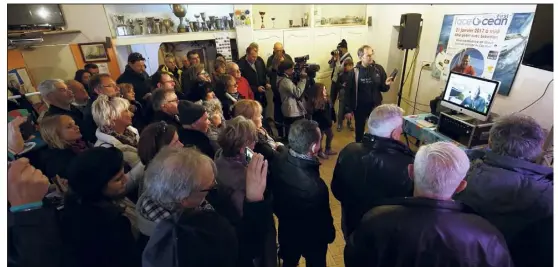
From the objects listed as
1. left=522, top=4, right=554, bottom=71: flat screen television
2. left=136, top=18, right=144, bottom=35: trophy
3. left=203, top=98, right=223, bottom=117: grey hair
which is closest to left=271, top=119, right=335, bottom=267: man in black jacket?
left=203, top=98, right=223, bottom=117: grey hair

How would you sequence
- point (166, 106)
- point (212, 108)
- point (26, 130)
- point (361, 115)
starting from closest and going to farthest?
point (26, 130)
point (166, 106)
point (212, 108)
point (361, 115)

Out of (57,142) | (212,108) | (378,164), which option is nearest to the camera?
(378,164)

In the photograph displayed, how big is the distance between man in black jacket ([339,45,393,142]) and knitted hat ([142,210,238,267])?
2869mm

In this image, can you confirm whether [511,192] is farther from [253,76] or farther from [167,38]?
[167,38]

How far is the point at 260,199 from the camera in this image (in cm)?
123

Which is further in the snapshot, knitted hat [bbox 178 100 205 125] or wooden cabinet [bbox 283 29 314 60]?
wooden cabinet [bbox 283 29 314 60]

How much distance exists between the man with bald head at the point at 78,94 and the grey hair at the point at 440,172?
268 centimetres

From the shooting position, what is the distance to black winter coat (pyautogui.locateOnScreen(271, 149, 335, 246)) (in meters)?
1.45

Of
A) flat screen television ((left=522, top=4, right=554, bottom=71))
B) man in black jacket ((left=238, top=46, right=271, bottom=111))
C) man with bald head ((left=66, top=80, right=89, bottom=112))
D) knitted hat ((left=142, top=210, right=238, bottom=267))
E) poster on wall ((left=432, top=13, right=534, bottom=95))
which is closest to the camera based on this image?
knitted hat ((left=142, top=210, right=238, bottom=267))

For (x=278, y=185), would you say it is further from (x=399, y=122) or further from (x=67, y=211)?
(x=67, y=211)

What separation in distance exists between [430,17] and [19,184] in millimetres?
4705

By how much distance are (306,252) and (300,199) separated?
1.35ft

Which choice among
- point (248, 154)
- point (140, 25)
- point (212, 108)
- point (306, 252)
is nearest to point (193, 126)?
point (212, 108)

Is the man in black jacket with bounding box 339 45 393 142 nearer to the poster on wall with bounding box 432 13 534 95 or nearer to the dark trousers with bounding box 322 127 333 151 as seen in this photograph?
the dark trousers with bounding box 322 127 333 151
